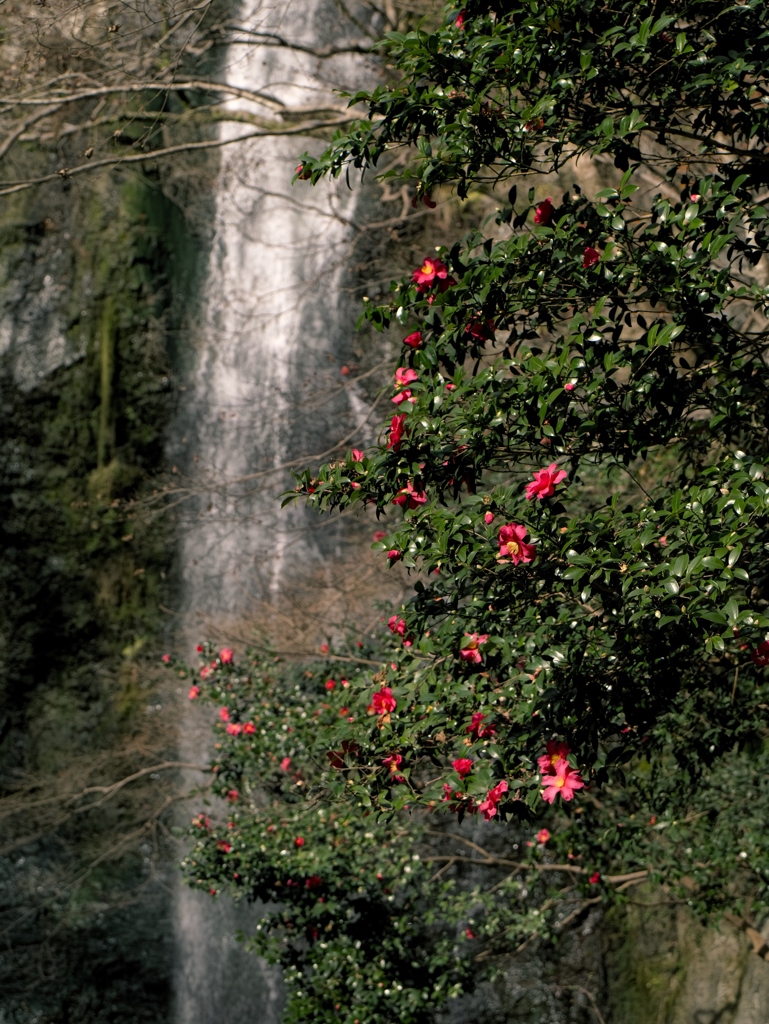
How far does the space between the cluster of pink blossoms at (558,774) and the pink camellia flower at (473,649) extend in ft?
1.32

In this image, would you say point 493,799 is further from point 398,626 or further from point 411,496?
point 411,496

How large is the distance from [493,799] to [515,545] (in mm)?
745

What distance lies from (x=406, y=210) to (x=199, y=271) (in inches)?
123

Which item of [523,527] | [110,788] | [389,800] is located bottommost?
[110,788]

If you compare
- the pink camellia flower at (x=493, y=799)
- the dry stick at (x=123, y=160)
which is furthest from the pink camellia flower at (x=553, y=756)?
the dry stick at (x=123, y=160)

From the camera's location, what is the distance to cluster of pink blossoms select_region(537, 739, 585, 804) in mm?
3084

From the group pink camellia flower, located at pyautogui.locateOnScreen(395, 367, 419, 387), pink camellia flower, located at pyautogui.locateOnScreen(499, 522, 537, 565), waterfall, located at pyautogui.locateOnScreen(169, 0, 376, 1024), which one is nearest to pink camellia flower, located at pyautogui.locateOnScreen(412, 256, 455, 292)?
pink camellia flower, located at pyautogui.locateOnScreen(395, 367, 419, 387)

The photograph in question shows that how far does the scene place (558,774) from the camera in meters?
3.13

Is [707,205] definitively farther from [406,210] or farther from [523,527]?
[406,210]

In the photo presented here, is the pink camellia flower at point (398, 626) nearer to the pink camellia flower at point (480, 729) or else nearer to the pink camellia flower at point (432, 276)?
the pink camellia flower at point (480, 729)

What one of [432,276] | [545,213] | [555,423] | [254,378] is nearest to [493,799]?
[555,423]

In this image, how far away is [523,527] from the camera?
10.3 feet

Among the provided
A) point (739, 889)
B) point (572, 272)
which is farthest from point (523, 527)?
point (739, 889)

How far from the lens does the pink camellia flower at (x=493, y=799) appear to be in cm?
315
